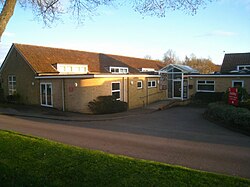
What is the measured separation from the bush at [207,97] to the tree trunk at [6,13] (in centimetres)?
2058

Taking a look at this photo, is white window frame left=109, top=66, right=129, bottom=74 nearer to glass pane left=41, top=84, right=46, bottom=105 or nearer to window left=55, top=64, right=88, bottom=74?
window left=55, top=64, right=88, bottom=74

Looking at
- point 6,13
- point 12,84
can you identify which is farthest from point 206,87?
point 6,13

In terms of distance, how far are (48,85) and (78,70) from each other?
601cm

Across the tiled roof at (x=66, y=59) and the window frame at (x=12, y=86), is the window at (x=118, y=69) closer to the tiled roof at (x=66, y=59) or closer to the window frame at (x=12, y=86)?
the tiled roof at (x=66, y=59)

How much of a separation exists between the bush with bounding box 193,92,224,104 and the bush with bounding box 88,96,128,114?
1043 centimetres

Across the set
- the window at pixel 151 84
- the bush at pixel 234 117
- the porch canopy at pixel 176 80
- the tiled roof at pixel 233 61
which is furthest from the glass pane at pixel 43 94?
the tiled roof at pixel 233 61

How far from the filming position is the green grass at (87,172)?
500 cm

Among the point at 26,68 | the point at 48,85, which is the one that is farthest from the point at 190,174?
the point at 26,68

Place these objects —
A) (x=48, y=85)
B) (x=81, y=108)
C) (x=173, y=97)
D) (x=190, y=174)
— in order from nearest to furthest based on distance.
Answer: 1. (x=190, y=174)
2. (x=81, y=108)
3. (x=48, y=85)
4. (x=173, y=97)

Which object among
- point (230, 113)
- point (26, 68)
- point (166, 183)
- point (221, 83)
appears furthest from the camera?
point (221, 83)

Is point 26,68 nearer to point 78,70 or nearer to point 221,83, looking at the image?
point 78,70

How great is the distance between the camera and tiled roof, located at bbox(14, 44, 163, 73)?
77.2 ft

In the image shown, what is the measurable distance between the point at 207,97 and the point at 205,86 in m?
1.44

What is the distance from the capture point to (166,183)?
4.90 metres
